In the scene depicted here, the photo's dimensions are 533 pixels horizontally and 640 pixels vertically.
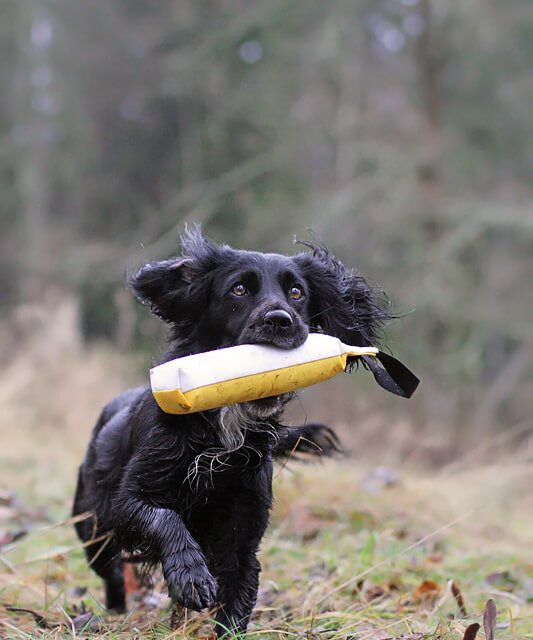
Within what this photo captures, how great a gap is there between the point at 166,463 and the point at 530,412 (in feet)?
37.8

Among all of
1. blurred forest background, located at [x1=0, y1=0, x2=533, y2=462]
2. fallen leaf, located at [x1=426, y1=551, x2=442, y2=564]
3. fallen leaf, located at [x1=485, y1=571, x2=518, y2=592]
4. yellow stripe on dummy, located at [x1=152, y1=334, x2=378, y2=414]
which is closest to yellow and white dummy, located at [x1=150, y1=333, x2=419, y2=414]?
Answer: yellow stripe on dummy, located at [x1=152, y1=334, x2=378, y2=414]

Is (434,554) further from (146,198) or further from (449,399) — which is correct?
(146,198)

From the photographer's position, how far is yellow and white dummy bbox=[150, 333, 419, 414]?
9.27 ft

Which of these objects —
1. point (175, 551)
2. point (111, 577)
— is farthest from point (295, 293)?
point (111, 577)

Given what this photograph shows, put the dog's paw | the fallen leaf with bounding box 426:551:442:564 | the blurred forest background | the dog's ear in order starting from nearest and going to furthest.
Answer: the dog's paw → the dog's ear → the fallen leaf with bounding box 426:551:442:564 → the blurred forest background

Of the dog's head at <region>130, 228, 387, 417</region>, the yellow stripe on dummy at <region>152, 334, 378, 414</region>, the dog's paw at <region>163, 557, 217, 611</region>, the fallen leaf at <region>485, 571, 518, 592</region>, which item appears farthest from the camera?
the fallen leaf at <region>485, 571, 518, 592</region>

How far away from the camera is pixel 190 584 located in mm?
2748

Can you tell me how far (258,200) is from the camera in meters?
12.8

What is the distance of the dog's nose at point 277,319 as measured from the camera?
9.68 ft

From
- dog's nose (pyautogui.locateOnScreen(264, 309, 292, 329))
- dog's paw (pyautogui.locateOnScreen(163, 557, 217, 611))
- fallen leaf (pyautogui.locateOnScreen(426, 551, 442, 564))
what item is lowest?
fallen leaf (pyautogui.locateOnScreen(426, 551, 442, 564))

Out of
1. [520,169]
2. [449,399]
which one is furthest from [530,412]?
[520,169]

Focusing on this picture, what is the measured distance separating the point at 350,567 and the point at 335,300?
156 cm

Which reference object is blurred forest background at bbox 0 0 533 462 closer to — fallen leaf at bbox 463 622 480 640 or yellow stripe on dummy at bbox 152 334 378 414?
yellow stripe on dummy at bbox 152 334 378 414

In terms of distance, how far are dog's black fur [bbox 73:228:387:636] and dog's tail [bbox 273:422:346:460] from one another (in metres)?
0.05
